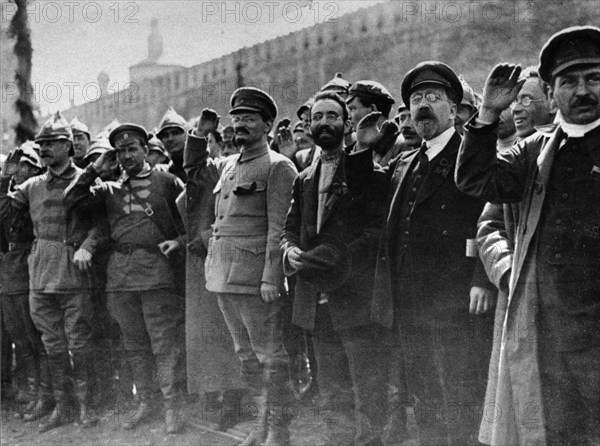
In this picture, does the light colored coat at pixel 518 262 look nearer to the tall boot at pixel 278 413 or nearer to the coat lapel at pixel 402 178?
the coat lapel at pixel 402 178

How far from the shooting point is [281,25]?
31.1 ft

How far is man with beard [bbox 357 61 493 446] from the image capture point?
3469 millimetres

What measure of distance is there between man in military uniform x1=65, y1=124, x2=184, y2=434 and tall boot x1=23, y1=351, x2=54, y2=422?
104cm

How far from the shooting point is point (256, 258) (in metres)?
4.76

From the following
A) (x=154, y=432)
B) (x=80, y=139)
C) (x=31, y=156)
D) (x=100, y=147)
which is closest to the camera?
(x=154, y=432)

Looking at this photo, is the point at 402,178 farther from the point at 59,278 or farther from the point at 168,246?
the point at 59,278

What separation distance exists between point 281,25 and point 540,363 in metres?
7.48

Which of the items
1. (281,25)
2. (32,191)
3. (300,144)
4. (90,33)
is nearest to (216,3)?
(90,33)

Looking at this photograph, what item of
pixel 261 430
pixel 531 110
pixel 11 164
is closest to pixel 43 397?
pixel 11 164

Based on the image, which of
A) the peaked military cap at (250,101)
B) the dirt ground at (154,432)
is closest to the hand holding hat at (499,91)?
the peaked military cap at (250,101)

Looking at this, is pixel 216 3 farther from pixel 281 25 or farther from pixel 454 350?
pixel 281 25

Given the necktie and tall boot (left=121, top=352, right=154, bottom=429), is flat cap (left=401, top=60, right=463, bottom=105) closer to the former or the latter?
the necktie

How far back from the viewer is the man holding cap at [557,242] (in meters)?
2.72

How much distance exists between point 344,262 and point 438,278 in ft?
2.23
